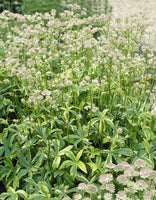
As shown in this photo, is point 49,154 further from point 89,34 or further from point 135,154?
point 89,34

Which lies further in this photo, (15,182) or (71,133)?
Result: (71,133)

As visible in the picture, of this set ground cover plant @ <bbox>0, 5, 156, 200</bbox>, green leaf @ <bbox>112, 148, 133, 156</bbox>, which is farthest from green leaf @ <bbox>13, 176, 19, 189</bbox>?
green leaf @ <bbox>112, 148, 133, 156</bbox>

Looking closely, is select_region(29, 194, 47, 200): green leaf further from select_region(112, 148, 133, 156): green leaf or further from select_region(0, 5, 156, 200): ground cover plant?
select_region(112, 148, 133, 156): green leaf

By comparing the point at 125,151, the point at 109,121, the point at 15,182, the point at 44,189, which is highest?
the point at 109,121

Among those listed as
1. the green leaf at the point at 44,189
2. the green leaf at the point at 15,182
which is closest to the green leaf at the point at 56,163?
the green leaf at the point at 44,189

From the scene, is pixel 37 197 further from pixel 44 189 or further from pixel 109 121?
pixel 109 121

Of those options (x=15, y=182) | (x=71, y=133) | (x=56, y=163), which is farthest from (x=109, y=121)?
(x=15, y=182)

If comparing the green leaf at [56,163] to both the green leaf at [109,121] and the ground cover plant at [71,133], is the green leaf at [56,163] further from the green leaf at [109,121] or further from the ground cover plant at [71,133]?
the green leaf at [109,121]

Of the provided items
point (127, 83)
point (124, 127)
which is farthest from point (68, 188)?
point (127, 83)

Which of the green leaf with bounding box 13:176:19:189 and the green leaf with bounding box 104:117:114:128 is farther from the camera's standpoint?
the green leaf with bounding box 104:117:114:128

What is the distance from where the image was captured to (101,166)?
8.36 ft

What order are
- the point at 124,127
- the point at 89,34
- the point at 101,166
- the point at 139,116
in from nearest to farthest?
the point at 101,166
the point at 139,116
the point at 124,127
the point at 89,34

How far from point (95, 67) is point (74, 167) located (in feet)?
4.03

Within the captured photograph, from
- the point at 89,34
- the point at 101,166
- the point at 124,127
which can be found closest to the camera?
the point at 101,166
